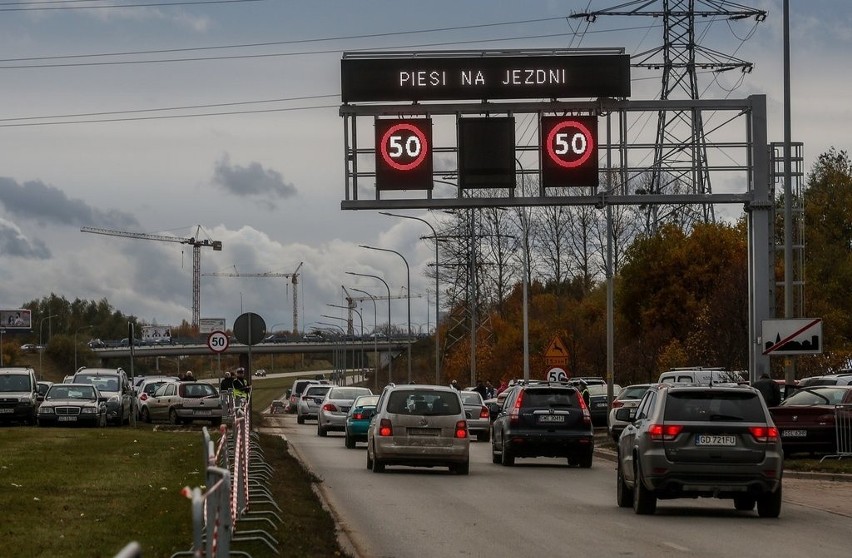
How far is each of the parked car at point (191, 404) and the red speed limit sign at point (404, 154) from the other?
19.5 meters

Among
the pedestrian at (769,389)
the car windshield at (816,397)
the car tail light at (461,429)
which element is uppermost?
the pedestrian at (769,389)

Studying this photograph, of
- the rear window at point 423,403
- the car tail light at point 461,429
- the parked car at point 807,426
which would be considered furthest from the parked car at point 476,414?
the car tail light at point 461,429

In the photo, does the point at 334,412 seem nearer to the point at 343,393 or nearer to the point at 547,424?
the point at 343,393

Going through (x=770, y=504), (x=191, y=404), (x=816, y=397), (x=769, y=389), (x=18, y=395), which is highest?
(x=769, y=389)

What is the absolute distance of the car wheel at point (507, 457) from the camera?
103ft

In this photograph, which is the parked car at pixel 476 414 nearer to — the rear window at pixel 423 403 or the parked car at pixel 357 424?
the parked car at pixel 357 424

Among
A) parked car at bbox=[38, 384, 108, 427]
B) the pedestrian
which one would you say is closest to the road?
→ the pedestrian

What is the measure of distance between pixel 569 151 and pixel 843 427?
716 centimetres

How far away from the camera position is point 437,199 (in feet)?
98.3

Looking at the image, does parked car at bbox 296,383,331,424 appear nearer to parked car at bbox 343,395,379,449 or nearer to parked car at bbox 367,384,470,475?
parked car at bbox 343,395,379,449

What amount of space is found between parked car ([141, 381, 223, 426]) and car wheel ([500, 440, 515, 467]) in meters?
17.8

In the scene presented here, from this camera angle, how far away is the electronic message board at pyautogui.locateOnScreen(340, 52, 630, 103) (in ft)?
100.0

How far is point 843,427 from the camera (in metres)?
30.5

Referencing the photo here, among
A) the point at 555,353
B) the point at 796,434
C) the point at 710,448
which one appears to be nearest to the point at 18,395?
the point at 555,353
